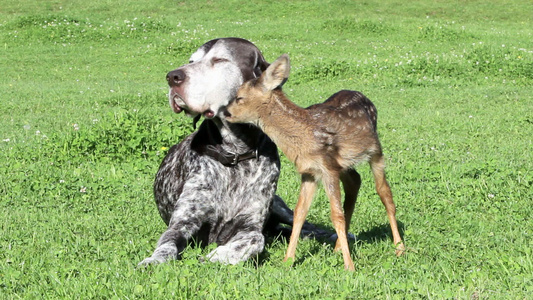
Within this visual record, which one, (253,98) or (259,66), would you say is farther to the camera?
(259,66)

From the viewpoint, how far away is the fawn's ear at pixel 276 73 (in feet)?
18.7

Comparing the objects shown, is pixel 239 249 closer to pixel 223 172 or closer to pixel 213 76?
pixel 223 172

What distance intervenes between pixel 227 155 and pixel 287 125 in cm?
87

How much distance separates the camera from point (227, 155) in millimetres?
6422

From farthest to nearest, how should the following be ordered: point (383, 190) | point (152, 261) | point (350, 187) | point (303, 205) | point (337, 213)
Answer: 1. point (350, 187)
2. point (383, 190)
3. point (303, 205)
4. point (337, 213)
5. point (152, 261)

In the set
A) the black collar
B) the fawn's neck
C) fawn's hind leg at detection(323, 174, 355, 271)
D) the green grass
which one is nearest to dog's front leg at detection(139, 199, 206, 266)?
the green grass

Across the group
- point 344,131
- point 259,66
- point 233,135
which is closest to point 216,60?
point 259,66

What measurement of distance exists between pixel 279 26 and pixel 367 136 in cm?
2167

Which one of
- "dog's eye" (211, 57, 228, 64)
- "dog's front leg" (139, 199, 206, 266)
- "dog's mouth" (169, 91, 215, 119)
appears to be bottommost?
"dog's front leg" (139, 199, 206, 266)

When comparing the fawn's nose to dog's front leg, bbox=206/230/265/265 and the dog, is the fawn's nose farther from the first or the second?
dog's front leg, bbox=206/230/265/265

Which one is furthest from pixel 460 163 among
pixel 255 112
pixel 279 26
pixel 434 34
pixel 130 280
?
pixel 279 26

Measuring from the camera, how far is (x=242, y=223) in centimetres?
636

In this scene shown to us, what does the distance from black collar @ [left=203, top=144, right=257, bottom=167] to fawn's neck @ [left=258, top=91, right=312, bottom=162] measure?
23.6 inches

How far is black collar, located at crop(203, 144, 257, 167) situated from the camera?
6410 mm
